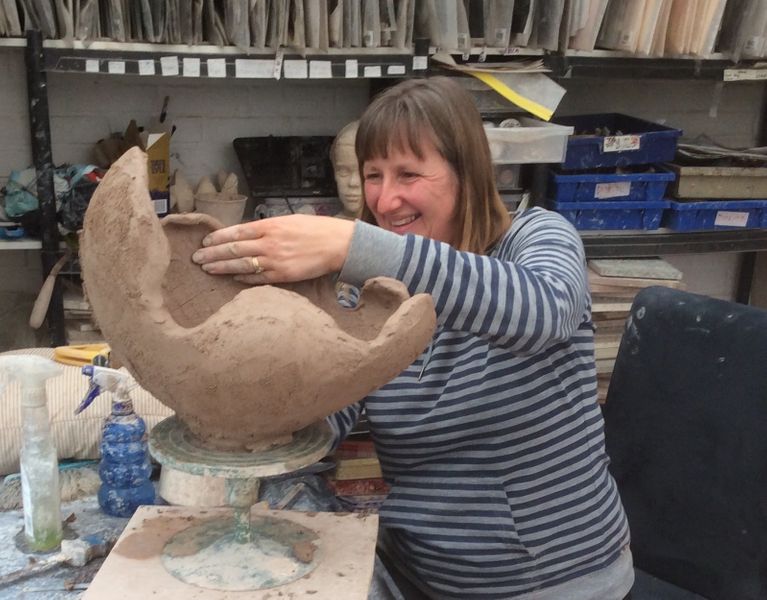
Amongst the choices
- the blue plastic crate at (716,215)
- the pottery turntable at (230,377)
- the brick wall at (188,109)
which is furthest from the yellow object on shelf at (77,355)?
the blue plastic crate at (716,215)

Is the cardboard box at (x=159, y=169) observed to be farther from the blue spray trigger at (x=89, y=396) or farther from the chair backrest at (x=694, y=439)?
the chair backrest at (x=694, y=439)

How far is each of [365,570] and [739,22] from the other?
231 cm

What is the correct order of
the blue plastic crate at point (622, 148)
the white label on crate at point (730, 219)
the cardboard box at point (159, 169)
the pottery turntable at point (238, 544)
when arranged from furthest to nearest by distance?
1. the white label on crate at point (730, 219)
2. the blue plastic crate at point (622, 148)
3. the cardboard box at point (159, 169)
4. the pottery turntable at point (238, 544)

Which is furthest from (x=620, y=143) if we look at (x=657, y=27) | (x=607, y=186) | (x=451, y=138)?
→ (x=451, y=138)

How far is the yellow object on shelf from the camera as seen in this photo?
1.61 metres

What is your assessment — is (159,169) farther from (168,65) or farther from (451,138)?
(451,138)

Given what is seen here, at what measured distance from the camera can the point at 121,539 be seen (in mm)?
1069

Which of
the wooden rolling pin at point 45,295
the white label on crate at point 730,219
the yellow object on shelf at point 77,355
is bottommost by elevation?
the wooden rolling pin at point 45,295

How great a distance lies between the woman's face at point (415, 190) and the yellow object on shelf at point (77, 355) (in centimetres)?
66

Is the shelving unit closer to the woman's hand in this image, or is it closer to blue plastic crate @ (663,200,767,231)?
blue plastic crate @ (663,200,767,231)

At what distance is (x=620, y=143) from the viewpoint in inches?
105

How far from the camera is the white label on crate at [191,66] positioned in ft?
7.43

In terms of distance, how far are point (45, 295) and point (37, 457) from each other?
1.34 m

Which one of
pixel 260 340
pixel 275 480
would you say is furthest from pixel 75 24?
pixel 260 340
